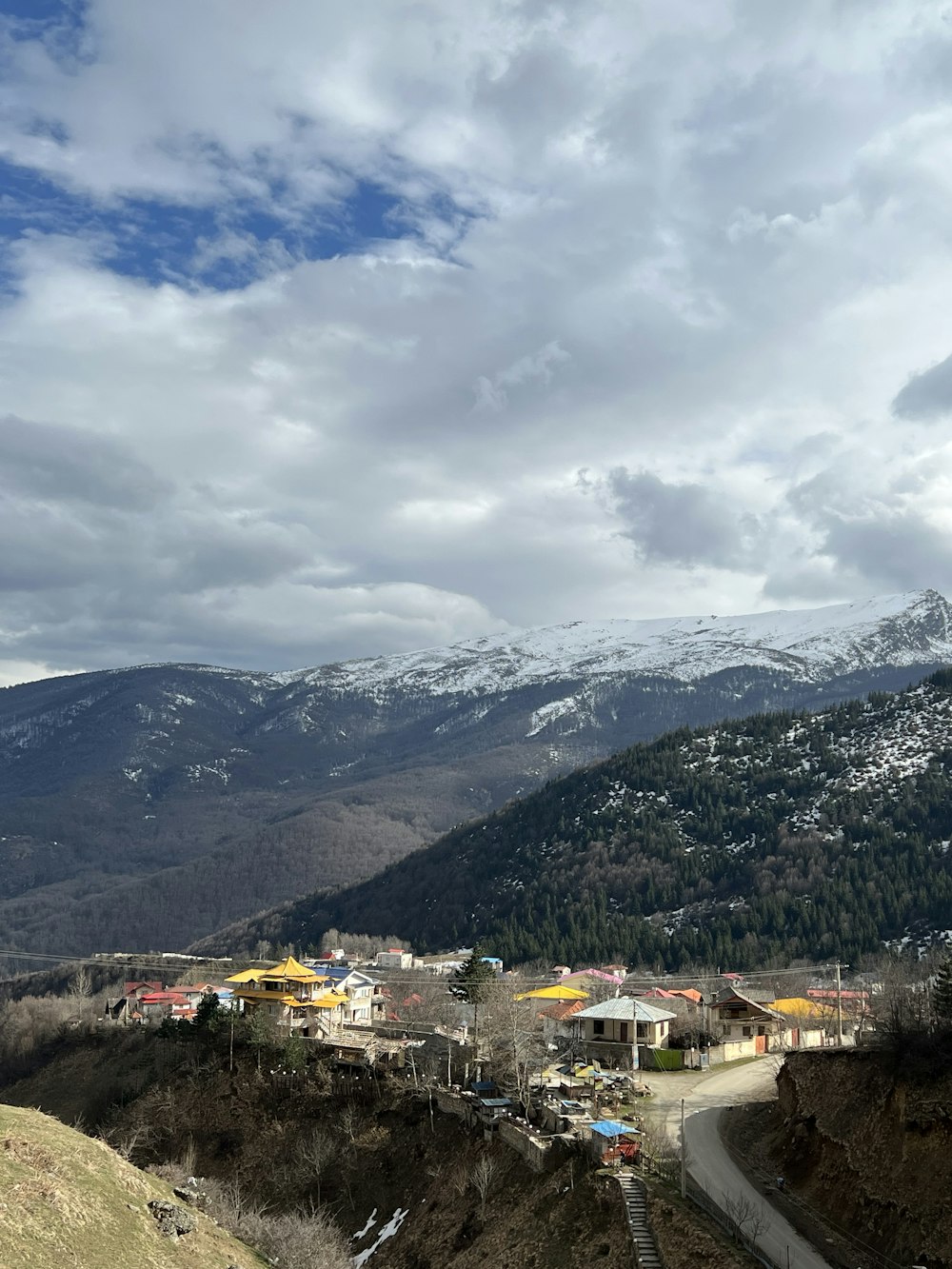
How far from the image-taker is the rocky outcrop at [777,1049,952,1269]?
34.9 m

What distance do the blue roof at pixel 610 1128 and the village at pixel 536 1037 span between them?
9 centimetres

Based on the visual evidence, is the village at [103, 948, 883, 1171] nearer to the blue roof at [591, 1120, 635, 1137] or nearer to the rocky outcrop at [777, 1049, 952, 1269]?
the blue roof at [591, 1120, 635, 1137]

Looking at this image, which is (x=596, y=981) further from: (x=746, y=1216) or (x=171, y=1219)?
(x=171, y=1219)

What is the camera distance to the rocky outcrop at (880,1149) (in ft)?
114

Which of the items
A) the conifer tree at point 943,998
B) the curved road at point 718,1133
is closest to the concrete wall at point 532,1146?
the curved road at point 718,1133

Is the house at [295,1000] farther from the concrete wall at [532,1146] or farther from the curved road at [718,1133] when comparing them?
the concrete wall at [532,1146]

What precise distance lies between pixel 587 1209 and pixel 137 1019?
73537 mm

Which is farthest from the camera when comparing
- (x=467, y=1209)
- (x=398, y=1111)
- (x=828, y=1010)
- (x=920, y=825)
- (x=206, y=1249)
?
(x=920, y=825)

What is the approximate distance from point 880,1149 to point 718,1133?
14306 millimetres

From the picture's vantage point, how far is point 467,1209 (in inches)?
2093

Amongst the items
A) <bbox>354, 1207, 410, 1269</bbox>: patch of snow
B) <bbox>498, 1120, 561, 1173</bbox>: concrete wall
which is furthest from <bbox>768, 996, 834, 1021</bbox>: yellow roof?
<bbox>354, 1207, 410, 1269</bbox>: patch of snow

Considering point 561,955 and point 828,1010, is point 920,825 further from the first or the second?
point 828,1010

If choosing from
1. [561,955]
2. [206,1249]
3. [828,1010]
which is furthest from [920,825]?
[206,1249]

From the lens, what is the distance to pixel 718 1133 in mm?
51656
